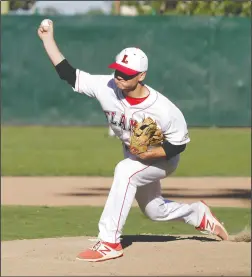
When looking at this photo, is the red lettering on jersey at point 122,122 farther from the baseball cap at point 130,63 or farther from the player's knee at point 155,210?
the player's knee at point 155,210

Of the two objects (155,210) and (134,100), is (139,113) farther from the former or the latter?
(155,210)

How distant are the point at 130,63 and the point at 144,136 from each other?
1.74 feet

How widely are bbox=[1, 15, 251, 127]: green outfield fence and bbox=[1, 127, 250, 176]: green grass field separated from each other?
25.9 inches

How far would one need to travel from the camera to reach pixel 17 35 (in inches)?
893

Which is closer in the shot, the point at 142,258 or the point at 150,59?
the point at 142,258

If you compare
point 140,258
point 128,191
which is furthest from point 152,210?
point 140,258

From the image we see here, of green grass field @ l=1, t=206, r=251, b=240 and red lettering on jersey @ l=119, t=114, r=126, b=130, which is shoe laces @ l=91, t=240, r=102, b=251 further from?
green grass field @ l=1, t=206, r=251, b=240

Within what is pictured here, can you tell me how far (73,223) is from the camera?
1034 centimetres

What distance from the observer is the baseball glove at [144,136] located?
7.06 metres

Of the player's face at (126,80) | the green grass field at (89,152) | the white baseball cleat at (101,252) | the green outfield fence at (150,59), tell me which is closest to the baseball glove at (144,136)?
the player's face at (126,80)

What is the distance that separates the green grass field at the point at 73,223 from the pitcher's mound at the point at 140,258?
146 cm

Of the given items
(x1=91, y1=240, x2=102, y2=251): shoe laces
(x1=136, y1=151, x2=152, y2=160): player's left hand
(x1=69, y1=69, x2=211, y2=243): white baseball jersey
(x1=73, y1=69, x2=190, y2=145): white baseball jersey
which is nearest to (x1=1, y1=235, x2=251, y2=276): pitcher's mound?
(x1=91, y1=240, x2=102, y2=251): shoe laces

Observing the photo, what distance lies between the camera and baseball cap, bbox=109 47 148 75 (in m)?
7.11

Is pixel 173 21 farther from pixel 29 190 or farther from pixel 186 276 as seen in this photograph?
pixel 186 276
